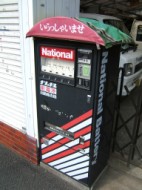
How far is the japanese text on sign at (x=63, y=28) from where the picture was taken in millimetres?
1784

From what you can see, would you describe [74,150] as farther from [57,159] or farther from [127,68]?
[127,68]

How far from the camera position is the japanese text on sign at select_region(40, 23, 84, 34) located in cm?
178

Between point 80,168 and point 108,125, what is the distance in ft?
2.05

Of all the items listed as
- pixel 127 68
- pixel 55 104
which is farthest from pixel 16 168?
pixel 127 68

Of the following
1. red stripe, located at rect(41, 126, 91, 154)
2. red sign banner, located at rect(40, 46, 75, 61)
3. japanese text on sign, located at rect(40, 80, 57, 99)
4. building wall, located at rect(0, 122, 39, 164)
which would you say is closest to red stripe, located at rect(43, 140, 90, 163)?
red stripe, located at rect(41, 126, 91, 154)

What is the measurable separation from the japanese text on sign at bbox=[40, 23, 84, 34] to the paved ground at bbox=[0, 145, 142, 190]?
189 cm

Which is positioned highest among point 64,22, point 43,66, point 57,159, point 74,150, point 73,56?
point 64,22

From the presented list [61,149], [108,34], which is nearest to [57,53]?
[108,34]

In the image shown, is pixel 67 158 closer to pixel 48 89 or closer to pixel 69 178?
pixel 69 178

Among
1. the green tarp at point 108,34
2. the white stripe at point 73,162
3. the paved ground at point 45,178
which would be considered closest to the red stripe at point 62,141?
the white stripe at point 73,162

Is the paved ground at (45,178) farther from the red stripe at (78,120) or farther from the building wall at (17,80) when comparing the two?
the red stripe at (78,120)

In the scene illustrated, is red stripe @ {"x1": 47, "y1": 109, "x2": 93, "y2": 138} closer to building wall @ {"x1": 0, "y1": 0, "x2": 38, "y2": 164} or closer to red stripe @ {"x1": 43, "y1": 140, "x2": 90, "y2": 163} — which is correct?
red stripe @ {"x1": 43, "y1": 140, "x2": 90, "y2": 163}

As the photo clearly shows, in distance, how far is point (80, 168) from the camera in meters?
2.45

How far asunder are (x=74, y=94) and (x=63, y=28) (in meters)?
0.67
